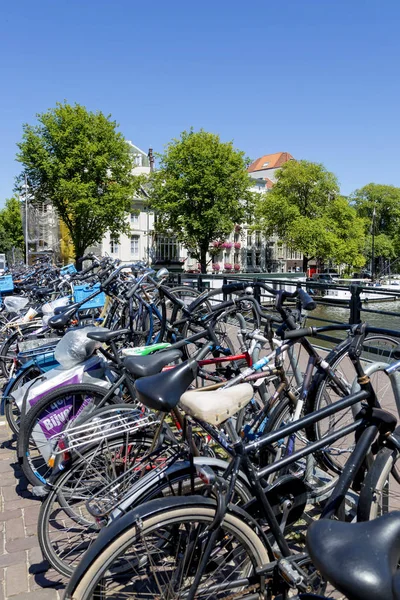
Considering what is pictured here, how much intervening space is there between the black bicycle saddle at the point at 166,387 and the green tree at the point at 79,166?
33373 millimetres

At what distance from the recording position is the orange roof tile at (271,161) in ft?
251

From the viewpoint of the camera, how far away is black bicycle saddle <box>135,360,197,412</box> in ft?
6.45

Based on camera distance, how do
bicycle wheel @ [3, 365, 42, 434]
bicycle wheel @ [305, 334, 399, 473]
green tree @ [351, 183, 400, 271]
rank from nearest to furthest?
bicycle wheel @ [305, 334, 399, 473] < bicycle wheel @ [3, 365, 42, 434] < green tree @ [351, 183, 400, 271]

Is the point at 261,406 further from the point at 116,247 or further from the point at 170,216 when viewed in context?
the point at 116,247

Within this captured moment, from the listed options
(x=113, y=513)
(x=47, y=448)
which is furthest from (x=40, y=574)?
(x=113, y=513)

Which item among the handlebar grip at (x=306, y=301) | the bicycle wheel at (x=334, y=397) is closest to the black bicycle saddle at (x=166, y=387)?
the bicycle wheel at (x=334, y=397)

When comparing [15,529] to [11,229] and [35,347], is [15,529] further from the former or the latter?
[11,229]

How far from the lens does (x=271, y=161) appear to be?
7856 centimetres

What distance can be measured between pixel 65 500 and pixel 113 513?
2.14 ft

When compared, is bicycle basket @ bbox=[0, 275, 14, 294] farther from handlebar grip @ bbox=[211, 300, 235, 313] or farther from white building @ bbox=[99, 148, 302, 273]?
white building @ bbox=[99, 148, 302, 273]

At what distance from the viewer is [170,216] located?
1687 inches

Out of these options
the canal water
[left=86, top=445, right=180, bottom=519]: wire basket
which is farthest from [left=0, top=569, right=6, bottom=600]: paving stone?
the canal water

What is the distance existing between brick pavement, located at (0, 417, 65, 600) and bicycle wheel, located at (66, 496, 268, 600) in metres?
0.72

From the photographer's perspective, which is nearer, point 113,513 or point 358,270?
point 113,513
